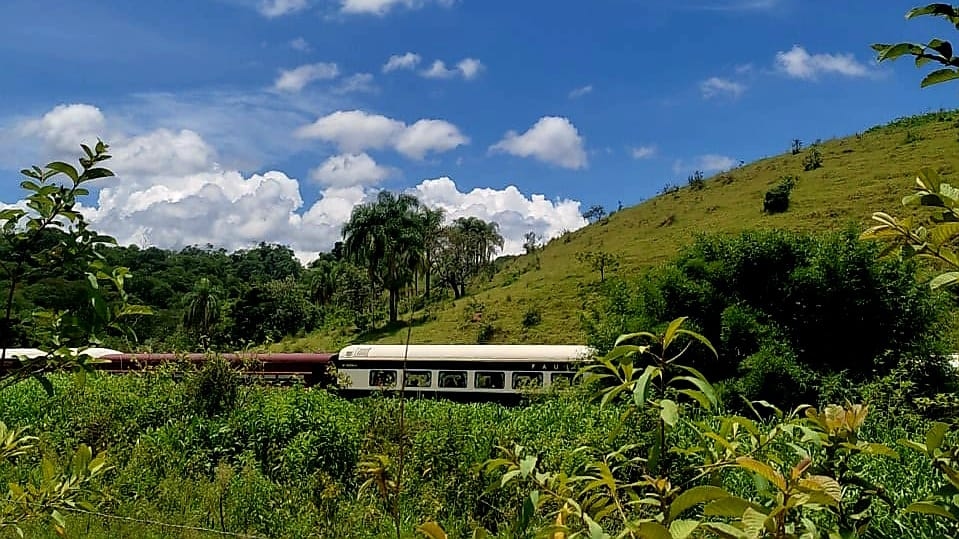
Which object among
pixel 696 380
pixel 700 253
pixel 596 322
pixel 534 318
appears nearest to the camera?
pixel 696 380

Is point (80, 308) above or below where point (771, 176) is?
below

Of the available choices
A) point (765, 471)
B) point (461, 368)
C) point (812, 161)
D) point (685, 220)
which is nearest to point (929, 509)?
point (765, 471)

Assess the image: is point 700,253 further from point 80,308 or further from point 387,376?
point 80,308

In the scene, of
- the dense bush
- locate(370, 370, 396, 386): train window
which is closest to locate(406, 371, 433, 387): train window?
locate(370, 370, 396, 386): train window

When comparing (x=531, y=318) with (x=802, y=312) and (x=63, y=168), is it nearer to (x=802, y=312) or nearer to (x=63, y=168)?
(x=802, y=312)

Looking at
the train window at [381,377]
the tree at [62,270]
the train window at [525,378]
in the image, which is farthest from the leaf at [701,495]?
the train window at [381,377]

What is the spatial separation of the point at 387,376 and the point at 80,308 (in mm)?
15234

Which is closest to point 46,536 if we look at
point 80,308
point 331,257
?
point 80,308

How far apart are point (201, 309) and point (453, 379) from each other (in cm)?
2887

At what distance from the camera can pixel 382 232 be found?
122 feet

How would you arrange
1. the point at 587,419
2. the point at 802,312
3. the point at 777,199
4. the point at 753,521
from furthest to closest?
the point at 777,199 → the point at 802,312 → the point at 587,419 → the point at 753,521

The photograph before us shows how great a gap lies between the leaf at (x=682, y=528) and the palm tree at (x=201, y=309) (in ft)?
139

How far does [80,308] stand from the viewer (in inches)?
63.8

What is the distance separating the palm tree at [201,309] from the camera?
41.2 meters
